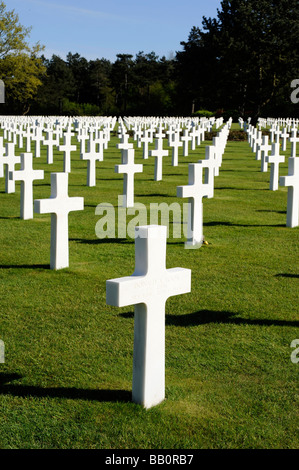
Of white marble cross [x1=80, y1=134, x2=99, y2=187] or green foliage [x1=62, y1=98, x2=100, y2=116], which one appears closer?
white marble cross [x1=80, y1=134, x2=99, y2=187]

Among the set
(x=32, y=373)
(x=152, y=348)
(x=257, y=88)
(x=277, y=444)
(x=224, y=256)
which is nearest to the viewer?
(x=277, y=444)

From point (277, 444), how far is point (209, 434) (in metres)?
0.35

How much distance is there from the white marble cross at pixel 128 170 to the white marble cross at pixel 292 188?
2.74 meters

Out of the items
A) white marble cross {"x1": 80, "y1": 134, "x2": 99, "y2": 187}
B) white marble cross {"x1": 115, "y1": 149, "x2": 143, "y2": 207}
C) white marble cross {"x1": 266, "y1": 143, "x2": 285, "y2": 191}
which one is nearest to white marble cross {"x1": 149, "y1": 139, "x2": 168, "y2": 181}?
white marble cross {"x1": 80, "y1": 134, "x2": 99, "y2": 187}

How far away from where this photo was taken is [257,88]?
2221 inches

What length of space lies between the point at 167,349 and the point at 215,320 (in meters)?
0.75

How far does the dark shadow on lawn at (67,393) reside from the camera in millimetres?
3670

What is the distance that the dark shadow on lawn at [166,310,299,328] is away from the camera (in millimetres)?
5008

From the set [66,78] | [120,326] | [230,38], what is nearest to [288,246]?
[120,326]

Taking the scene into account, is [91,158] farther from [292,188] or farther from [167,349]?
[167,349]

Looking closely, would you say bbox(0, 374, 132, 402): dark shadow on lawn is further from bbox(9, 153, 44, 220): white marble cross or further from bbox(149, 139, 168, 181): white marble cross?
bbox(149, 139, 168, 181): white marble cross

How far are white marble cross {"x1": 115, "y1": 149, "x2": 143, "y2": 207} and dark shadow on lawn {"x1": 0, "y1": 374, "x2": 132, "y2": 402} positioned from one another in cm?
705

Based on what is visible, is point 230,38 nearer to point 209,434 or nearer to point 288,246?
point 288,246

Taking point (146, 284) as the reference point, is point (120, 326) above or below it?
below
